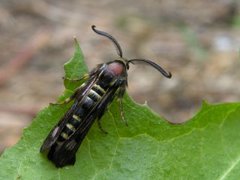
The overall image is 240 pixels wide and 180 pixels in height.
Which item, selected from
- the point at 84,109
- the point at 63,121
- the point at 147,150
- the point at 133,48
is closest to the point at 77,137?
the point at 63,121

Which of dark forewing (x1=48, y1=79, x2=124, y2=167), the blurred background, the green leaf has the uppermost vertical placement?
the green leaf

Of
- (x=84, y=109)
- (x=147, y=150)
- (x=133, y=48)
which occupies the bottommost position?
(x=133, y=48)

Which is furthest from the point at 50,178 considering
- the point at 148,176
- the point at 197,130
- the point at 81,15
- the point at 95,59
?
the point at 81,15

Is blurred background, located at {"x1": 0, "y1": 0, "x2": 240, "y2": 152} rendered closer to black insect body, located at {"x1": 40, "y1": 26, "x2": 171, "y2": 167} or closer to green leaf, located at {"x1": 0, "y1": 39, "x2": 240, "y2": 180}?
black insect body, located at {"x1": 40, "y1": 26, "x2": 171, "y2": 167}

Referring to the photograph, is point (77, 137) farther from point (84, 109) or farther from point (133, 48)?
point (133, 48)

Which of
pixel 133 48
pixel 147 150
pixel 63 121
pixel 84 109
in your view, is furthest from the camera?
pixel 133 48

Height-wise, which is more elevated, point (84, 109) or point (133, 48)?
point (84, 109)

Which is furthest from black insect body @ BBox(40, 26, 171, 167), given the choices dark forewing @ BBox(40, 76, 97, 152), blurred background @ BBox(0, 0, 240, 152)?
blurred background @ BBox(0, 0, 240, 152)
